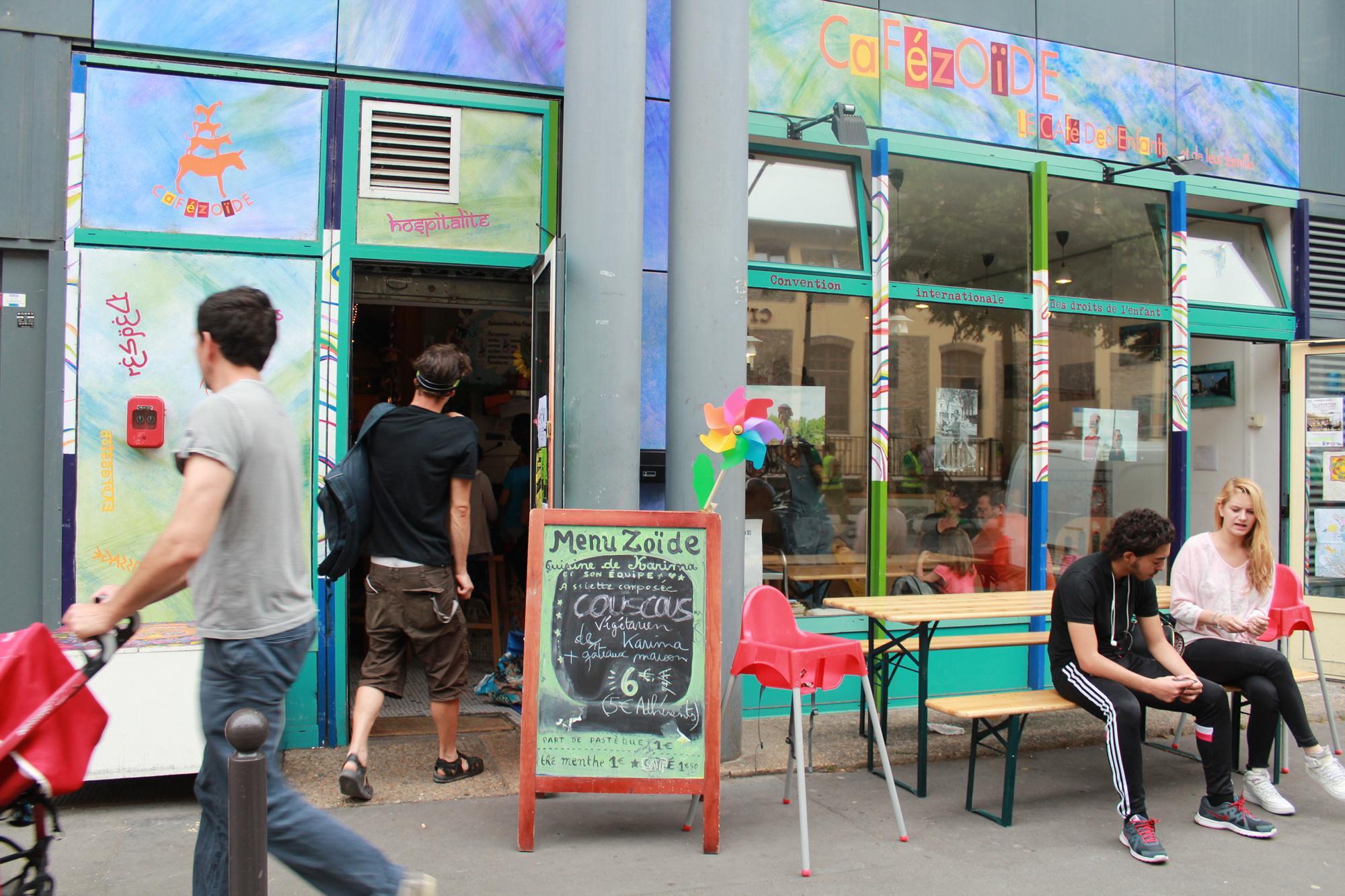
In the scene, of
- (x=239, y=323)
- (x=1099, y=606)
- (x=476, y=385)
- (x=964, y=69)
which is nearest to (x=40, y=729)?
(x=239, y=323)

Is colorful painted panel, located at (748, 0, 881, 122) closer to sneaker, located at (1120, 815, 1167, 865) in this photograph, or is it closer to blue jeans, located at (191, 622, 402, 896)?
sneaker, located at (1120, 815, 1167, 865)

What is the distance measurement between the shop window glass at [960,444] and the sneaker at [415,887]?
171 inches

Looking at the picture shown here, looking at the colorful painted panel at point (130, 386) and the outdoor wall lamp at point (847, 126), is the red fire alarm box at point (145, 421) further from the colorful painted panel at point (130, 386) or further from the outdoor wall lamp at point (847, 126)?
the outdoor wall lamp at point (847, 126)

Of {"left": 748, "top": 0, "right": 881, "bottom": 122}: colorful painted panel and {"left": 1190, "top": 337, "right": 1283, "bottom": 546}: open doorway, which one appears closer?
{"left": 748, "top": 0, "right": 881, "bottom": 122}: colorful painted panel

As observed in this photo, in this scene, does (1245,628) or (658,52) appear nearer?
(1245,628)

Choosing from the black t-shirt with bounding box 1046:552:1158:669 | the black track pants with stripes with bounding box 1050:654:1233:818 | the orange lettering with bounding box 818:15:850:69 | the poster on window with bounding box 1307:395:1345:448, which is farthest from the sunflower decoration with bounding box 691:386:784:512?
the poster on window with bounding box 1307:395:1345:448

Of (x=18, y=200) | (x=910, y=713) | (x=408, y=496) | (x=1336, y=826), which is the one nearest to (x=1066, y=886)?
(x=1336, y=826)

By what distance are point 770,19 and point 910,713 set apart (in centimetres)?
438

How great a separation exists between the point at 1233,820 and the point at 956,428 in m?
3.06

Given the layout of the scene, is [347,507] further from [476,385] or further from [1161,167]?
[1161,167]

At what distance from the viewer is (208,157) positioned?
17.3 feet

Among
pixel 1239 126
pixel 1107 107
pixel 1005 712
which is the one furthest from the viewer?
pixel 1239 126

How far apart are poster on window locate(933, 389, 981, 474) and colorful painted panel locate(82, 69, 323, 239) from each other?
408 cm

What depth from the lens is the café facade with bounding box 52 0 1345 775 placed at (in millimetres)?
5156
